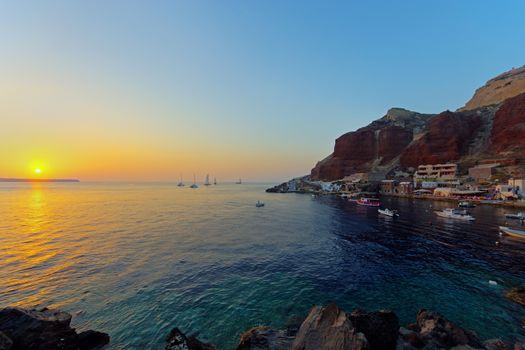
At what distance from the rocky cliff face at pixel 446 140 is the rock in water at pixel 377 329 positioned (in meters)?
142

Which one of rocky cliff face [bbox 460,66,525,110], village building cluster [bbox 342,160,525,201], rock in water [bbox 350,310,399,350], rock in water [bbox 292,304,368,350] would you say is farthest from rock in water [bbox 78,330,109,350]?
rocky cliff face [bbox 460,66,525,110]

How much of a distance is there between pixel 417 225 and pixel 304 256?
3155 centimetres

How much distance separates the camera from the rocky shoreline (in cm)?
861

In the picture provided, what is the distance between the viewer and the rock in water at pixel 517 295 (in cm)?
1652

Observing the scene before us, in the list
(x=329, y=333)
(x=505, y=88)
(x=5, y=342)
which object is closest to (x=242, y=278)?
(x=329, y=333)

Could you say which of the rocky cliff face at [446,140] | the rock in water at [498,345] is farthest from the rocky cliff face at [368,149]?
the rock in water at [498,345]

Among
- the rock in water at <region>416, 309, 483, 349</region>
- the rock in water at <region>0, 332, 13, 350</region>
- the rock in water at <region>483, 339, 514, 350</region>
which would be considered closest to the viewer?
the rock in water at <region>0, 332, 13, 350</region>

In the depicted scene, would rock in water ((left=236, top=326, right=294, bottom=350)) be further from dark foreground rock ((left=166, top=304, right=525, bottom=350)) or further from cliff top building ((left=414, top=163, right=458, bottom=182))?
cliff top building ((left=414, top=163, right=458, bottom=182))

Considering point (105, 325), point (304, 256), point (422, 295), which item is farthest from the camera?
point (304, 256)

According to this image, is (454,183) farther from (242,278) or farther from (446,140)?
(242,278)

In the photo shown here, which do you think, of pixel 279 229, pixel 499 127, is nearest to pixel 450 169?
pixel 499 127

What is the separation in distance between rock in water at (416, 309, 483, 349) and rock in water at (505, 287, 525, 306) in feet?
27.7

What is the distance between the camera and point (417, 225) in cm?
4616

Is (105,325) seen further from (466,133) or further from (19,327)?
(466,133)
